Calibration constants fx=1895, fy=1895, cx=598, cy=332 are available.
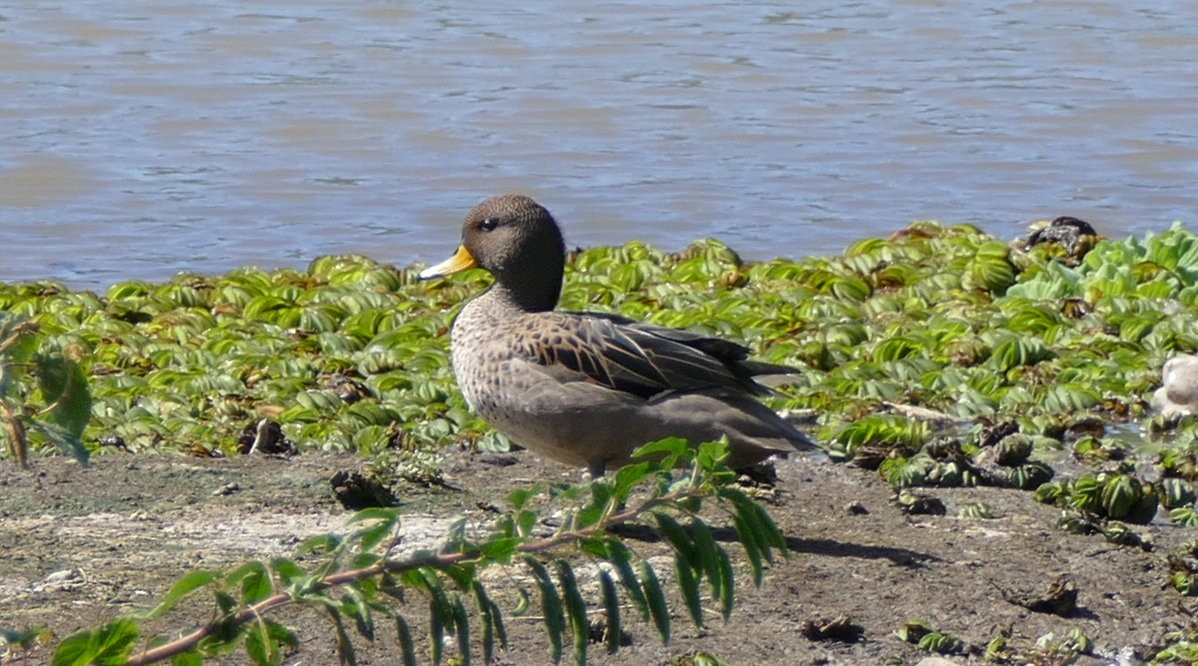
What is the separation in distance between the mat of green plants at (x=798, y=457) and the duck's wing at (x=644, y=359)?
44cm

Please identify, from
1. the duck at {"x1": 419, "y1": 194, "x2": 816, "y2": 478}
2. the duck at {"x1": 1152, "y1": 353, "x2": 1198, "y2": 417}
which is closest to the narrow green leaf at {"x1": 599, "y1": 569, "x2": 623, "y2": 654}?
the duck at {"x1": 419, "y1": 194, "x2": 816, "y2": 478}

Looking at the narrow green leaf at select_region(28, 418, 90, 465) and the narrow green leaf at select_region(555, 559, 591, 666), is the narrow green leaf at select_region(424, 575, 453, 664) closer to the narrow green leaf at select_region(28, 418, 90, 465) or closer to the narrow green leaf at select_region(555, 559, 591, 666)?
the narrow green leaf at select_region(555, 559, 591, 666)

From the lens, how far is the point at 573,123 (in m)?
15.0

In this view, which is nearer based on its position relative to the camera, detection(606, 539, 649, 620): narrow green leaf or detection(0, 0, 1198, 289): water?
detection(606, 539, 649, 620): narrow green leaf

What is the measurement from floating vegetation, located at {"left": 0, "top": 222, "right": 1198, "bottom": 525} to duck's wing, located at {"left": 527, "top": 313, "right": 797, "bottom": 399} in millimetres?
825

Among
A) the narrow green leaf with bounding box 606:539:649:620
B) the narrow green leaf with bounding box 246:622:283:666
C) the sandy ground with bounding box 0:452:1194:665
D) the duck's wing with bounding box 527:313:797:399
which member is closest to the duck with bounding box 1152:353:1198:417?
the sandy ground with bounding box 0:452:1194:665

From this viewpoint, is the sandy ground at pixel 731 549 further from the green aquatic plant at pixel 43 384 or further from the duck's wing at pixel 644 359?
the green aquatic plant at pixel 43 384

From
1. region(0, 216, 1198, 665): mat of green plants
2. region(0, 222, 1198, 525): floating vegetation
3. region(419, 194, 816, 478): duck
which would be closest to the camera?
region(0, 216, 1198, 665): mat of green plants

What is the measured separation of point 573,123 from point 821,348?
789 cm

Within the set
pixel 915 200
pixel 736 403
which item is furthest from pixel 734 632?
pixel 915 200

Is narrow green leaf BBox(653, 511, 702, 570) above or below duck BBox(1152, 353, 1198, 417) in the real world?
above

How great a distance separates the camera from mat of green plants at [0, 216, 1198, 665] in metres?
4.61

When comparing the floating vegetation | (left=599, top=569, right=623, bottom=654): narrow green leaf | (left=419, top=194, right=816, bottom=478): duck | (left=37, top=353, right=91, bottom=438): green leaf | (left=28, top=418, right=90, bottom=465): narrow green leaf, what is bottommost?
the floating vegetation

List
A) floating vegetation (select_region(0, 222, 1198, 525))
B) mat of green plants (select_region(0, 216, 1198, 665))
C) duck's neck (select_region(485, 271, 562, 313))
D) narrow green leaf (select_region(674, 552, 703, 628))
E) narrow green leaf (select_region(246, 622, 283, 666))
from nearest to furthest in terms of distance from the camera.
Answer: narrow green leaf (select_region(246, 622, 283, 666)) → narrow green leaf (select_region(674, 552, 703, 628)) → mat of green plants (select_region(0, 216, 1198, 665)) → duck's neck (select_region(485, 271, 562, 313)) → floating vegetation (select_region(0, 222, 1198, 525))
